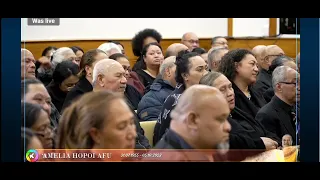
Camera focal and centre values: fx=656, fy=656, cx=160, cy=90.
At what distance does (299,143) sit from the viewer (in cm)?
285

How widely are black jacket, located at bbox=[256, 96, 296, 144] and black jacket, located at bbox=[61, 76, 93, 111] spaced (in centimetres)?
85

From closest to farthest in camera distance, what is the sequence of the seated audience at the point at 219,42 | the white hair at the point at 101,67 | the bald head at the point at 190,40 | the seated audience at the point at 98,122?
the seated audience at the point at 98,122
the white hair at the point at 101,67
the bald head at the point at 190,40
the seated audience at the point at 219,42

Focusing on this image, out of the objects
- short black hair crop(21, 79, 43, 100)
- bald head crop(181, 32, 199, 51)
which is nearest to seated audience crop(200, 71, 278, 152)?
short black hair crop(21, 79, 43, 100)

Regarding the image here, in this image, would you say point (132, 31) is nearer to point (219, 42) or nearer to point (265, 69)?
point (265, 69)

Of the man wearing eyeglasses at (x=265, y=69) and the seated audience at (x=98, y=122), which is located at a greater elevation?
the man wearing eyeglasses at (x=265, y=69)

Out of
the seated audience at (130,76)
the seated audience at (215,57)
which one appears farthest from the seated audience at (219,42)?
the seated audience at (130,76)

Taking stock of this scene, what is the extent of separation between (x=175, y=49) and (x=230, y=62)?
874mm

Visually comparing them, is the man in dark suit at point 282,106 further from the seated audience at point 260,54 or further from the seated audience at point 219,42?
the seated audience at point 219,42

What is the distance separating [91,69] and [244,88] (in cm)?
81

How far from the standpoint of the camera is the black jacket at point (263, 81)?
340 cm

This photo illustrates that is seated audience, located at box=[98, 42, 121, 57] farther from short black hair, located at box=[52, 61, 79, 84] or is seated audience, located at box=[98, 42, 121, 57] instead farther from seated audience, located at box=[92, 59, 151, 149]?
seated audience, located at box=[92, 59, 151, 149]

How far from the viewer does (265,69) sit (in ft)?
12.0
